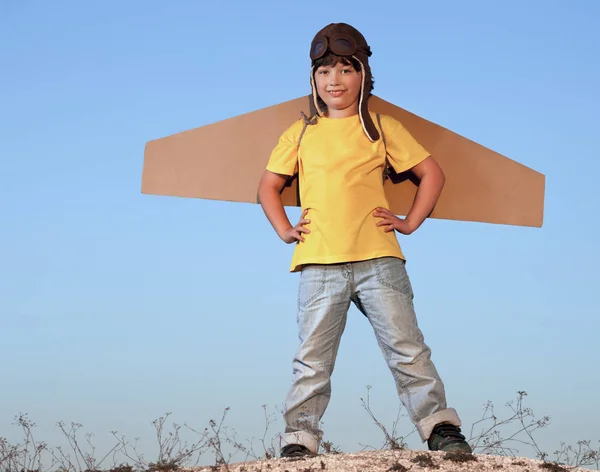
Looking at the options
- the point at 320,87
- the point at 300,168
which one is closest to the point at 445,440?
the point at 300,168

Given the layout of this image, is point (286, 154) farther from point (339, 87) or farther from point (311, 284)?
point (311, 284)

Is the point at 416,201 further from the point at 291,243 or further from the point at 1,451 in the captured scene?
the point at 1,451

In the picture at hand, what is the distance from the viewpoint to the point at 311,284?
4.08 meters

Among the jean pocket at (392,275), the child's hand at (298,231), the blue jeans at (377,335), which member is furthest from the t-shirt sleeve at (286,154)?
the jean pocket at (392,275)

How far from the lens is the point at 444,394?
404cm

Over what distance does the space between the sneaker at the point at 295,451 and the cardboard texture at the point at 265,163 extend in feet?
4.39

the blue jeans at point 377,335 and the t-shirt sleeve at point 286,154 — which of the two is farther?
the t-shirt sleeve at point 286,154

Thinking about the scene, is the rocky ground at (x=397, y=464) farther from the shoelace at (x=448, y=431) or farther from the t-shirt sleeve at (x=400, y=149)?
the t-shirt sleeve at (x=400, y=149)

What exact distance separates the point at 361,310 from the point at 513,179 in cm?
124

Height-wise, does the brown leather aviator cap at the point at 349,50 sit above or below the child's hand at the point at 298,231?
above

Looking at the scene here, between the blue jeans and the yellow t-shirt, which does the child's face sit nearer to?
the yellow t-shirt

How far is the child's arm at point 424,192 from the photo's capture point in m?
4.27

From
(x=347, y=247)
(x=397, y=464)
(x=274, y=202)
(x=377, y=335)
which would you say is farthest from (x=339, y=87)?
(x=397, y=464)

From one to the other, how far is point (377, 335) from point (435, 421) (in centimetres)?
46
